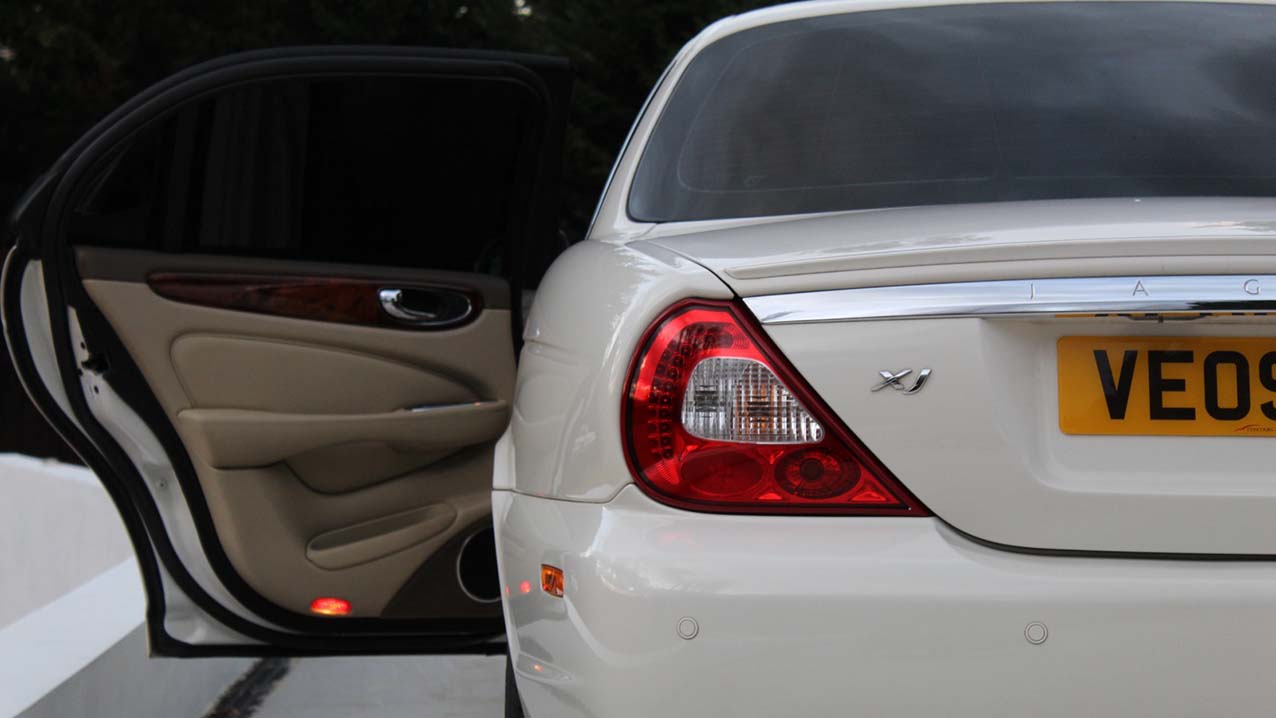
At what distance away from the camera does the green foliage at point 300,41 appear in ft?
76.4

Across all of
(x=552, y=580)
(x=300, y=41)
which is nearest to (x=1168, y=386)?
(x=552, y=580)

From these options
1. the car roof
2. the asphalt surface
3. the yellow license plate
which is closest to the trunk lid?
the yellow license plate

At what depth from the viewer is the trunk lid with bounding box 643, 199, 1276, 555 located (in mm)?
1790

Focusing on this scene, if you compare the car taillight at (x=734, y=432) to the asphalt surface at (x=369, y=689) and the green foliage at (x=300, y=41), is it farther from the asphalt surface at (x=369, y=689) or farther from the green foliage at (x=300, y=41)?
the green foliage at (x=300, y=41)

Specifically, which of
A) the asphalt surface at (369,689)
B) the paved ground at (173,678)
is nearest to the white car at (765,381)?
the paved ground at (173,678)

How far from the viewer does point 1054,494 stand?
180cm

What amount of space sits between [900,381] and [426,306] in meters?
1.68

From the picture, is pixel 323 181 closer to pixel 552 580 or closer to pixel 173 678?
pixel 173 678

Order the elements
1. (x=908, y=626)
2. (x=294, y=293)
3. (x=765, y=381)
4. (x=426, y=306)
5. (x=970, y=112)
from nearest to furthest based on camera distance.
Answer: (x=908, y=626) < (x=765, y=381) < (x=970, y=112) < (x=294, y=293) < (x=426, y=306)

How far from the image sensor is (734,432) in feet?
6.18

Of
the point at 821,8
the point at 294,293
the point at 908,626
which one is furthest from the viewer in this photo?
the point at 294,293

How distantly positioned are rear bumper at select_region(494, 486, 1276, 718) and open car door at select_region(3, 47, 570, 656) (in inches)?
59.1

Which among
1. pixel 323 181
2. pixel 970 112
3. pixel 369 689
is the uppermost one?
pixel 970 112

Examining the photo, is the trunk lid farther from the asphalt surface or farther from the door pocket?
the asphalt surface
